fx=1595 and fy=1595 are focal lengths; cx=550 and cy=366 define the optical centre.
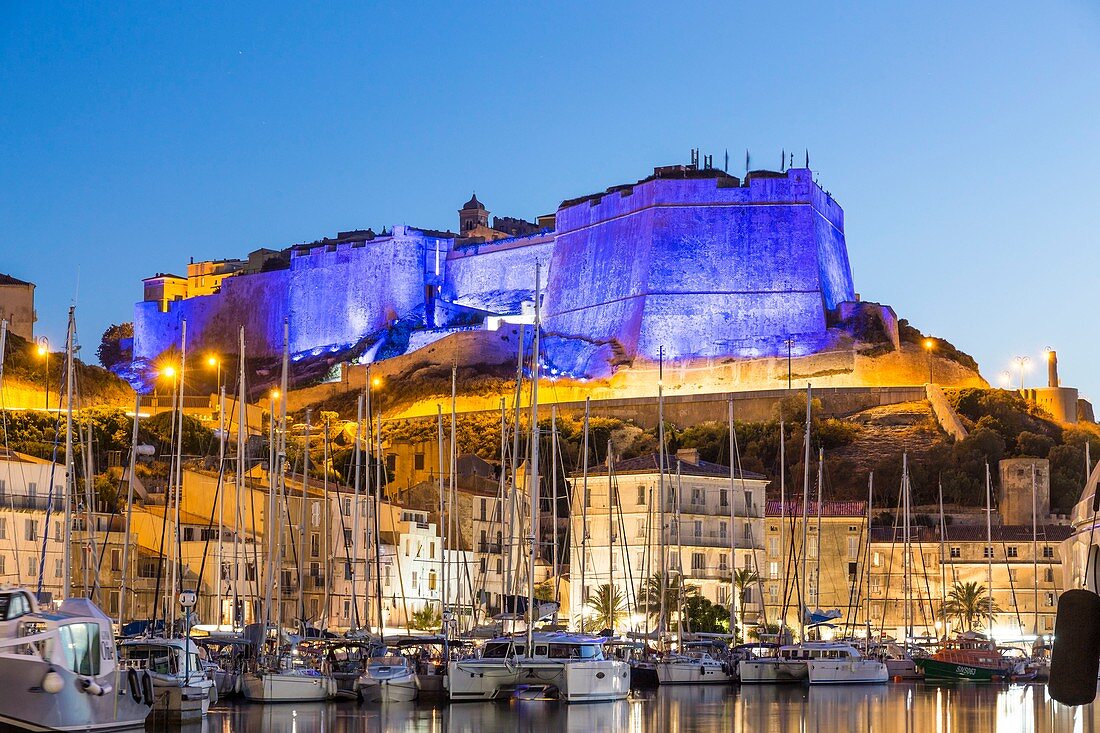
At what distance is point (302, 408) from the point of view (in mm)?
78375

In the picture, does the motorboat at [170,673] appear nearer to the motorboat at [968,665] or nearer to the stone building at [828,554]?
the motorboat at [968,665]

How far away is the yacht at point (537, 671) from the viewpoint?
27062 millimetres

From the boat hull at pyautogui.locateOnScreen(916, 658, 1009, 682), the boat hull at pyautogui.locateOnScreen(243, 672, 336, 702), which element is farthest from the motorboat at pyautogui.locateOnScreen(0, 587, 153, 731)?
the boat hull at pyautogui.locateOnScreen(916, 658, 1009, 682)

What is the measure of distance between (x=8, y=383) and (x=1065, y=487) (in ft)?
134

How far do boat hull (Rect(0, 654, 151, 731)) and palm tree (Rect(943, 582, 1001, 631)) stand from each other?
110 feet

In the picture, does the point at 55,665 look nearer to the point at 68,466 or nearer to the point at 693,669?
the point at 68,466

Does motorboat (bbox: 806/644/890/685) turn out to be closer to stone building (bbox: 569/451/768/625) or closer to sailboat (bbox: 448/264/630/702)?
stone building (bbox: 569/451/768/625)

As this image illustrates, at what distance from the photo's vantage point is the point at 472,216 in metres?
106

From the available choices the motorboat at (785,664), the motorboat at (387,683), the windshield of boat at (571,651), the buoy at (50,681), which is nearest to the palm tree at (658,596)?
the motorboat at (785,664)

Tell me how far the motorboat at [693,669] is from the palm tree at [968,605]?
13766 millimetres

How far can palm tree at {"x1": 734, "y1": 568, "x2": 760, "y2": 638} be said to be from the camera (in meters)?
44.0

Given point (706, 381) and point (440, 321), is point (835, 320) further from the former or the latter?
point (440, 321)

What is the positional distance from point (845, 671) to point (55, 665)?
23.0m

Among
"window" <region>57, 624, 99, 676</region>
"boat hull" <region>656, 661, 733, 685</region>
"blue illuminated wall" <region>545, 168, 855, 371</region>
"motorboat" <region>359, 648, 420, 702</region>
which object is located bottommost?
"boat hull" <region>656, 661, 733, 685</region>
